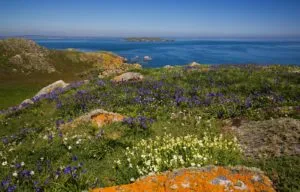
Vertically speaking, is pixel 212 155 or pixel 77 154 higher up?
pixel 212 155

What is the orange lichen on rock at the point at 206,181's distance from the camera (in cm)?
459

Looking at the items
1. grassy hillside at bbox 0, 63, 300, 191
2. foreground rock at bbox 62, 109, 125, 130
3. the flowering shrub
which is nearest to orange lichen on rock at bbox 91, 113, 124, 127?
foreground rock at bbox 62, 109, 125, 130

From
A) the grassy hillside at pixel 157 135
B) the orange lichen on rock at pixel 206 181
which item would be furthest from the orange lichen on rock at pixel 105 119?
the orange lichen on rock at pixel 206 181

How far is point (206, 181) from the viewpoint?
15.4ft

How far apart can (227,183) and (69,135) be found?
626 cm

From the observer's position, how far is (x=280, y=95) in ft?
43.3

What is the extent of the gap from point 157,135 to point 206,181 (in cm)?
457

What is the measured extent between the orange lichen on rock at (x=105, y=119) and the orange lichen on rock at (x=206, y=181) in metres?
5.59

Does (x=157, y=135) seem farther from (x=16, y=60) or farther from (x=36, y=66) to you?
(x=16, y=60)

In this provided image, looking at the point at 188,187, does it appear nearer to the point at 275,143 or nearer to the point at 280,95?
the point at 275,143

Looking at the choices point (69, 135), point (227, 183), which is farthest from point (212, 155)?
point (69, 135)

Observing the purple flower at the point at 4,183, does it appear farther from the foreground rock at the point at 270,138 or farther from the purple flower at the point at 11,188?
the foreground rock at the point at 270,138

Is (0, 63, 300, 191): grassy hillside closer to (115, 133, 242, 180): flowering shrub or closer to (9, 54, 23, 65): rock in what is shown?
(115, 133, 242, 180): flowering shrub

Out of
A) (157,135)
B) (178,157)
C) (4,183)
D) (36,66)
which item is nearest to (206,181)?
(178,157)
